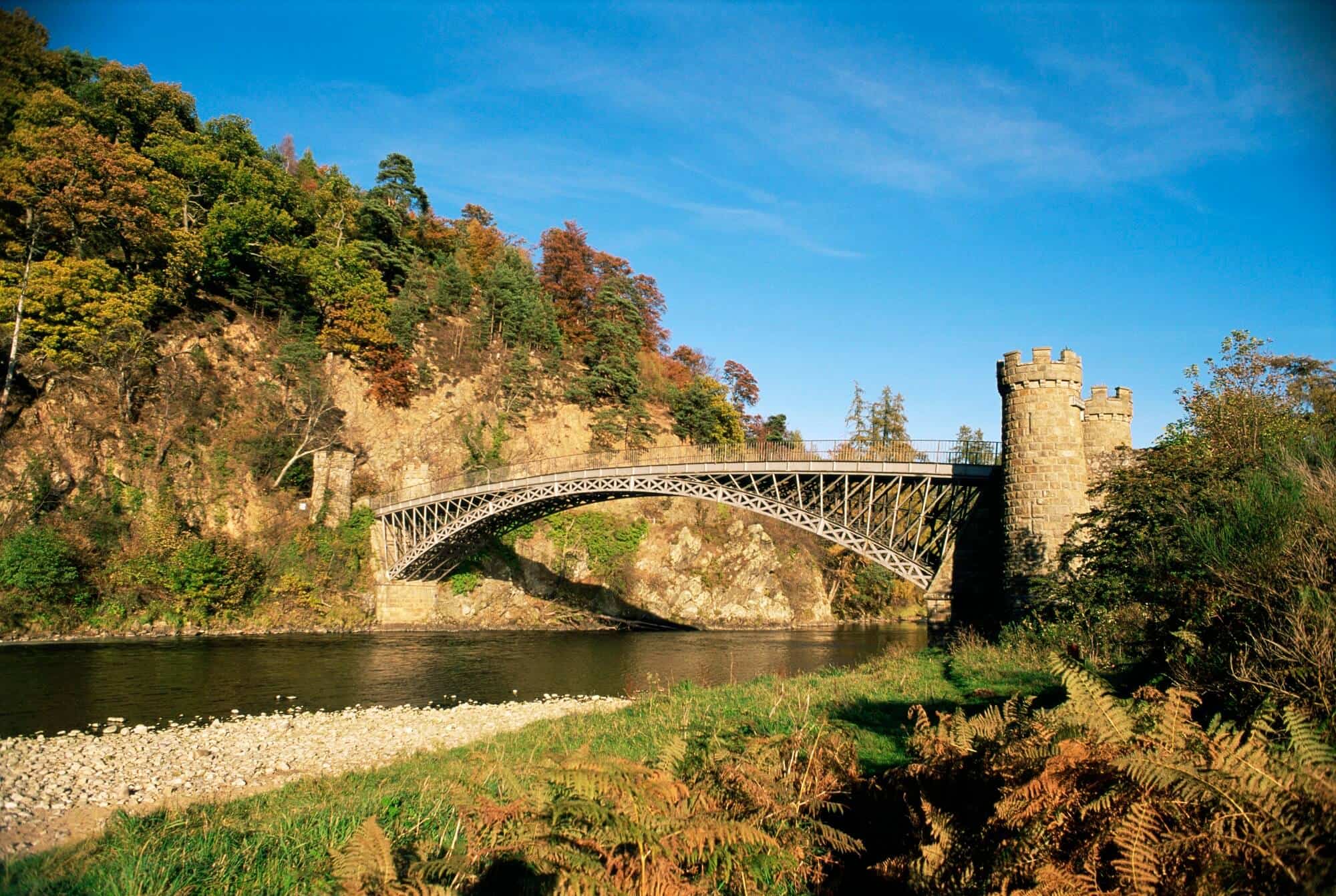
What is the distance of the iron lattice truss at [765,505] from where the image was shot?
26750mm

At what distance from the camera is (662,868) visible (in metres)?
3.52

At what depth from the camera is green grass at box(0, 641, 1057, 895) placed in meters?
5.26

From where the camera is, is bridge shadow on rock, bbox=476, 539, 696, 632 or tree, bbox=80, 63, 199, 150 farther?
bridge shadow on rock, bbox=476, 539, 696, 632

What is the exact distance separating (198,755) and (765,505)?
2182cm

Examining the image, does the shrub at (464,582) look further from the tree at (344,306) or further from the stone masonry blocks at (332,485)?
the tree at (344,306)

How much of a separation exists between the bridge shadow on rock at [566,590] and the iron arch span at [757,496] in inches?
100

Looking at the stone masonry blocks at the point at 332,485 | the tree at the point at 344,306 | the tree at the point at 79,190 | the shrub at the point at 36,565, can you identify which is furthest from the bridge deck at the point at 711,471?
the tree at the point at 79,190

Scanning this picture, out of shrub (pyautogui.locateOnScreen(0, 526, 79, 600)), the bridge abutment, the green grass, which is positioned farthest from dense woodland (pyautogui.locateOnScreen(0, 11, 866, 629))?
the bridge abutment

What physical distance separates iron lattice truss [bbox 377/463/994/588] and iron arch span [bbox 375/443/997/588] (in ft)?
0.17

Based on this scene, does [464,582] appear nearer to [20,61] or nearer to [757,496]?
[757,496]

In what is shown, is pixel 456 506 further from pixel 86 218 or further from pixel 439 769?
pixel 439 769

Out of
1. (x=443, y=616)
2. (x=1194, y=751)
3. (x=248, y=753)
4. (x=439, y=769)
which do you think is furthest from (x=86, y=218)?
(x=1194, y=751)

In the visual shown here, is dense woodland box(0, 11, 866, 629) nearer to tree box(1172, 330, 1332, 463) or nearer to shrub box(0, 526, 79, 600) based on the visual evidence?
shrub box(0, 526, 79, 600)

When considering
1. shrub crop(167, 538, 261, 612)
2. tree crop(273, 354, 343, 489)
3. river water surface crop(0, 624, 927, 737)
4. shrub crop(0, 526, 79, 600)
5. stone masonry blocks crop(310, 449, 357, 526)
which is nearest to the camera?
river water surface crop(0, 624, 927, 737)
